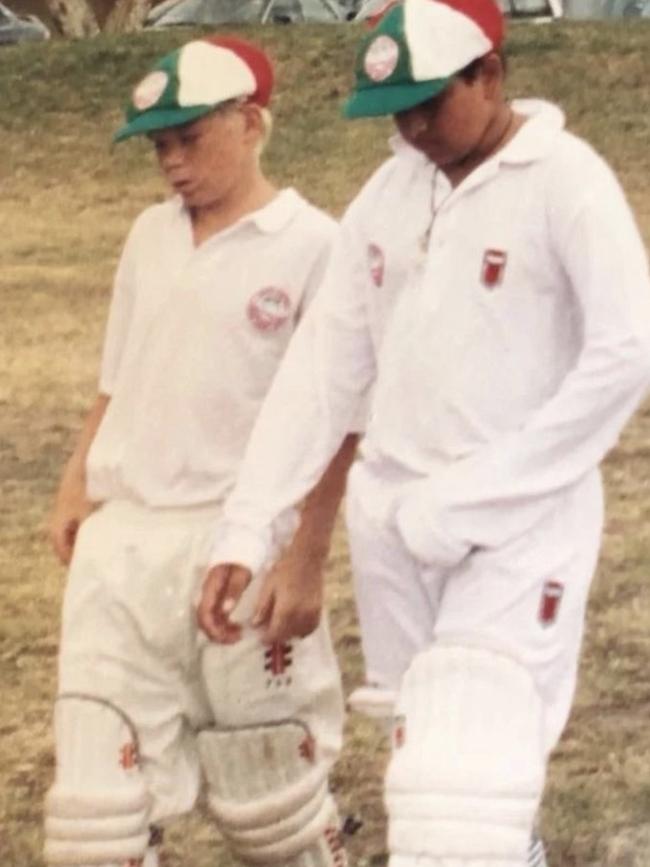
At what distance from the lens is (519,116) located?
149 inches

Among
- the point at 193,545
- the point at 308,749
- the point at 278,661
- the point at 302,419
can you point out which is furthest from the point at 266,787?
the point at 302,419

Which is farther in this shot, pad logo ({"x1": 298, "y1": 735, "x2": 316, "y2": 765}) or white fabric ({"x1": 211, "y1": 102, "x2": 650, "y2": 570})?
pad logo ({"x1": 298, "y1": 735, "x2": 316, "y2": 765})

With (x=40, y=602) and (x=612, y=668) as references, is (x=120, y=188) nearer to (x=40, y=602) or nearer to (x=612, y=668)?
(x=40, y=602)

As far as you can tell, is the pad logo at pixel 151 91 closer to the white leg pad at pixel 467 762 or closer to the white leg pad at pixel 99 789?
the white leg pad at pixel 99 789

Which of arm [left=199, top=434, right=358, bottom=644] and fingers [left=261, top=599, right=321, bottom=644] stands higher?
arm [left=199, top=434, right=358, bottom=644]

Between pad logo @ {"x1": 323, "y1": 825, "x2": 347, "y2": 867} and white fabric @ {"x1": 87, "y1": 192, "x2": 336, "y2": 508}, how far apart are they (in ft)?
2.30

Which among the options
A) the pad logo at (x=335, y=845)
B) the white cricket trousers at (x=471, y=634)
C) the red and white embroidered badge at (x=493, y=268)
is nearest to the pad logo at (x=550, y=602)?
the white cricket trousers at (x=471, y=634)

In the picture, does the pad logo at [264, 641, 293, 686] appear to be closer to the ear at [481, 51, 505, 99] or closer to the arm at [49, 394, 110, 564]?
the arm at [49, 394, 110, 564]

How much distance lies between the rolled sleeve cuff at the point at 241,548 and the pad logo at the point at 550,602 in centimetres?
49

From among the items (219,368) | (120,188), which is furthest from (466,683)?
(120,188)

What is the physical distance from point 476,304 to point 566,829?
2007mm

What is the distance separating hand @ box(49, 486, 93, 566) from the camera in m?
4.48

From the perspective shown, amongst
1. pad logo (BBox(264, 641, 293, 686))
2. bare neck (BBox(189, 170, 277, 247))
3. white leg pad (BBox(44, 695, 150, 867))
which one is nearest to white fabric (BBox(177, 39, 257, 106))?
bare neck (BBox(189, 170, 277, 247))

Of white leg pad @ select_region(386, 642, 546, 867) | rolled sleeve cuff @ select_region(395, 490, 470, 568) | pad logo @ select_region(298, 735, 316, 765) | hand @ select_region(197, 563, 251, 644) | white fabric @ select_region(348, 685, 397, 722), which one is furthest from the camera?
pad logo @ select_region(298, 735, 316, 765)
